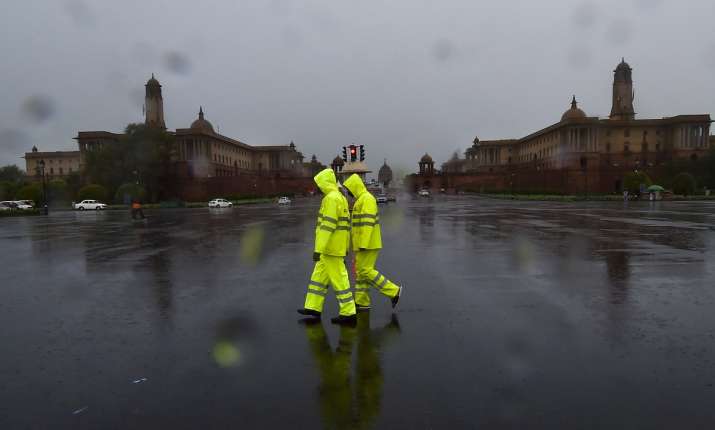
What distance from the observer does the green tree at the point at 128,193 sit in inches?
2018

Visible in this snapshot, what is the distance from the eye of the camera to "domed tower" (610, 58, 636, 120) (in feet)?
289

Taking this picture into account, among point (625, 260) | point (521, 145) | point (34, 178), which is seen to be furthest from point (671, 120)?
point (34, 178)

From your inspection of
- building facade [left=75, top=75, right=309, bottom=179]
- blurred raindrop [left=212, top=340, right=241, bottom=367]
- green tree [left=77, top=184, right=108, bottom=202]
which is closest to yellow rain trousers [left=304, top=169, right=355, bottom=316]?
blurred raindrop [left=212, top=340, right=241, bottom=367]

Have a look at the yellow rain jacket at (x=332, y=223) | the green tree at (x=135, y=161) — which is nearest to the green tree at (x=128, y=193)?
the green tree at (x=135, y=161)

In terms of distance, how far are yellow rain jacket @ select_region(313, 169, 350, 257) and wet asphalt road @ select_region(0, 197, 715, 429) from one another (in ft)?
3.01

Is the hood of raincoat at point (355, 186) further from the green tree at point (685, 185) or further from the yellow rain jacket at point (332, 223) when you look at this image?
the green tree at point (685, 185)

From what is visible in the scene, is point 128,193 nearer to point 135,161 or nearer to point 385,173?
point 135,161

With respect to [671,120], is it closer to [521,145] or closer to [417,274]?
[521,145]

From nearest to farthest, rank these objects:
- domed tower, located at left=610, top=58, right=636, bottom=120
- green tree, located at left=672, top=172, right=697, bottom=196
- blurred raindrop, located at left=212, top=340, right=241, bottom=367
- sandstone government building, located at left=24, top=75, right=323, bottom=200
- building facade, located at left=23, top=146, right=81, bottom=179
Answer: blurred raindrop, located at left=212, top=340, right=241, bottom=367 → green tree, located at left=672, top=172, right=697, bottom=196 → sandstone government building, located at left=24, top=75, right=323, bottom=200 → domed tower, located at left=610, top=58, right=636, bottom=120 → building facade, located at left=23, top=146, right=81, bottom=179

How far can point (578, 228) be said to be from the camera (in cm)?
1658

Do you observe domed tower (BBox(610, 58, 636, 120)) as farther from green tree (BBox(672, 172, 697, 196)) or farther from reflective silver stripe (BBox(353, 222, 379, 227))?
reflective silver stripe (BBox(353, 222, 379, 227))

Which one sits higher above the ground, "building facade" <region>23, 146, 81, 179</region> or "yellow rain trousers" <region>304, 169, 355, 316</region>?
"building facade" <region>23, 146, 81, 179</region>

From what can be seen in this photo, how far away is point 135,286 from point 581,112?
Answer: 300 ft

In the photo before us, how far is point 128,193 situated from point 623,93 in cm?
9085
